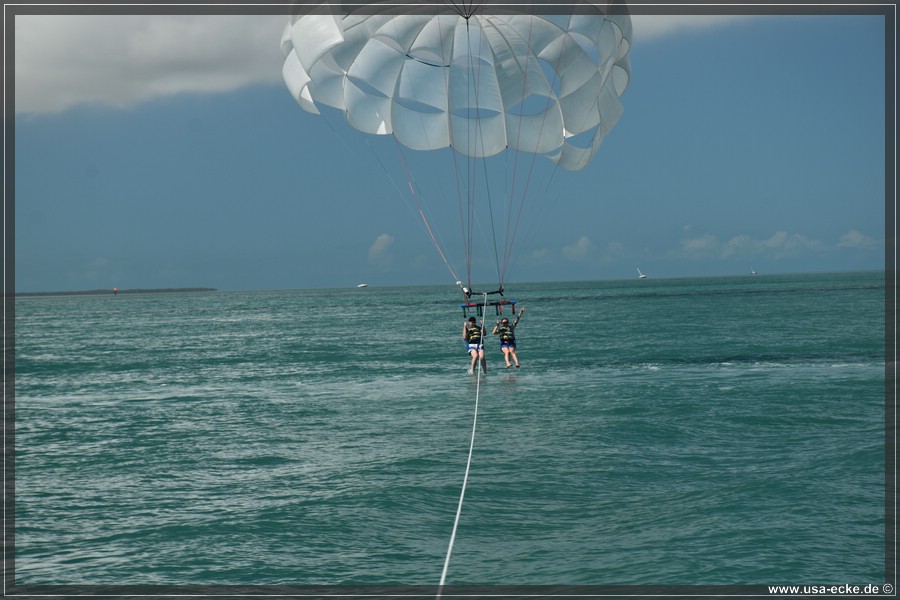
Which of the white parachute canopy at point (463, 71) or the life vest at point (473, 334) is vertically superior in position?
the white parachute canopy at point (463, 71)

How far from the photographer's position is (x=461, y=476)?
33.9ft

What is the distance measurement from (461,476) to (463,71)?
9.14m

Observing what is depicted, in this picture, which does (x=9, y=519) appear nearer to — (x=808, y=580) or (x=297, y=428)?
(x=297, y=428)

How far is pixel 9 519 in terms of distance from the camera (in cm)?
913

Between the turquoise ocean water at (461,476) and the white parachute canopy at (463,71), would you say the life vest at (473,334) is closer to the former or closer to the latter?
the turquoise ocean water at (461,476)

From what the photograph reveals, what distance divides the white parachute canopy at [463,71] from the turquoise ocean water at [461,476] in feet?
19.9

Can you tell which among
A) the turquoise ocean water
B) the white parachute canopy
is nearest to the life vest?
the turquoise ocean water

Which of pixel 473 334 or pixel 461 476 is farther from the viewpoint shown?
pixel 473 334

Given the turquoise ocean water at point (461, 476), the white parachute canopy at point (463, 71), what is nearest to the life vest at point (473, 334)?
the turquoise ocean water at point (461, 476)

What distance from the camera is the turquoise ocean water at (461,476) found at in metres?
7.36

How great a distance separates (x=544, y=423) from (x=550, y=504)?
192 inches

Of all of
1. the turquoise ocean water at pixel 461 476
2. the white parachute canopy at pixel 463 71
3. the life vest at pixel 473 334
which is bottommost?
the turquoise ocean water at pixel 461 476

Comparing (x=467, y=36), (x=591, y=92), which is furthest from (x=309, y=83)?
(x=591, y=92)

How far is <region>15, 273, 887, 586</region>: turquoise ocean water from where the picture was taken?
24.2ft
